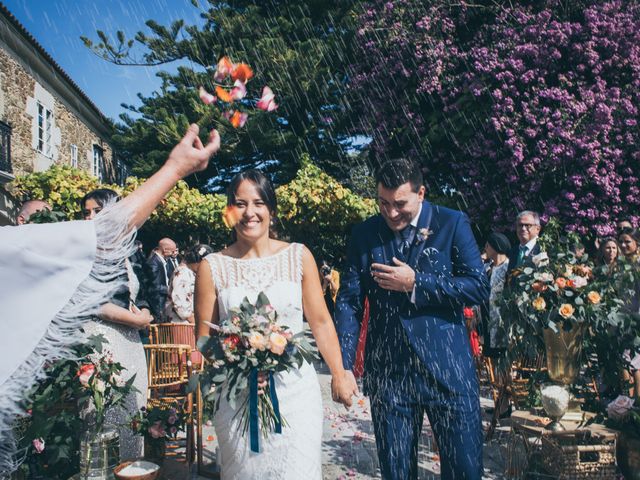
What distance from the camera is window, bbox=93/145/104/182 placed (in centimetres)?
2223

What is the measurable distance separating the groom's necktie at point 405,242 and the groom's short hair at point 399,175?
0.77ft

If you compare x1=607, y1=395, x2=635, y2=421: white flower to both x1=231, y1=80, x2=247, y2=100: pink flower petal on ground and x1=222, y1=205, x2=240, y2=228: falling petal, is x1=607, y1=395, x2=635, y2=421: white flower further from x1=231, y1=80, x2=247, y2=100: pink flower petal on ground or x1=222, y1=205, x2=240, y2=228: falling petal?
x1=231, y1=80, x2=247, y2=100: pink flower petal on ground

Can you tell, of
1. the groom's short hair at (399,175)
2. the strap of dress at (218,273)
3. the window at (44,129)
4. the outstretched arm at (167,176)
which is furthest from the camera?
the window at (44,129)

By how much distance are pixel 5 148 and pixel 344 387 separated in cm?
1442

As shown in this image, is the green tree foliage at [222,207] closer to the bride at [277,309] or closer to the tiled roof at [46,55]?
the tiled roof at [46,55]

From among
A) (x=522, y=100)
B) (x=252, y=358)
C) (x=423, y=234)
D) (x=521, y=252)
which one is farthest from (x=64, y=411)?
(x=522, y=100)

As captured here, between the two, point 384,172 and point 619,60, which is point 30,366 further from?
point 619,60

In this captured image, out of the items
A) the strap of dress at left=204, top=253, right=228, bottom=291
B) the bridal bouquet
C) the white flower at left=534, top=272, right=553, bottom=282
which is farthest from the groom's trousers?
the white flower at left=534, top=272, right=553, bottom=282

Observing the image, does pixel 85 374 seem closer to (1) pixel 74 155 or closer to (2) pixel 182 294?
(2) pixel 182 294

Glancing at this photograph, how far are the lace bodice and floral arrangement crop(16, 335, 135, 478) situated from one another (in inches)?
40.2

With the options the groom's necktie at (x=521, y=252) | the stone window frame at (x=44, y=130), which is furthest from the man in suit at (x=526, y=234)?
the stone window frame at (x=44, y=130)

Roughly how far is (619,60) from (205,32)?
1311 cm

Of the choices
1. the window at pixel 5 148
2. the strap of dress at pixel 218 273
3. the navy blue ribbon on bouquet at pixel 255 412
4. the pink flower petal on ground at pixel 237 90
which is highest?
the window at pixel 5 148

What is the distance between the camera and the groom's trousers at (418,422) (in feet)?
8.86
